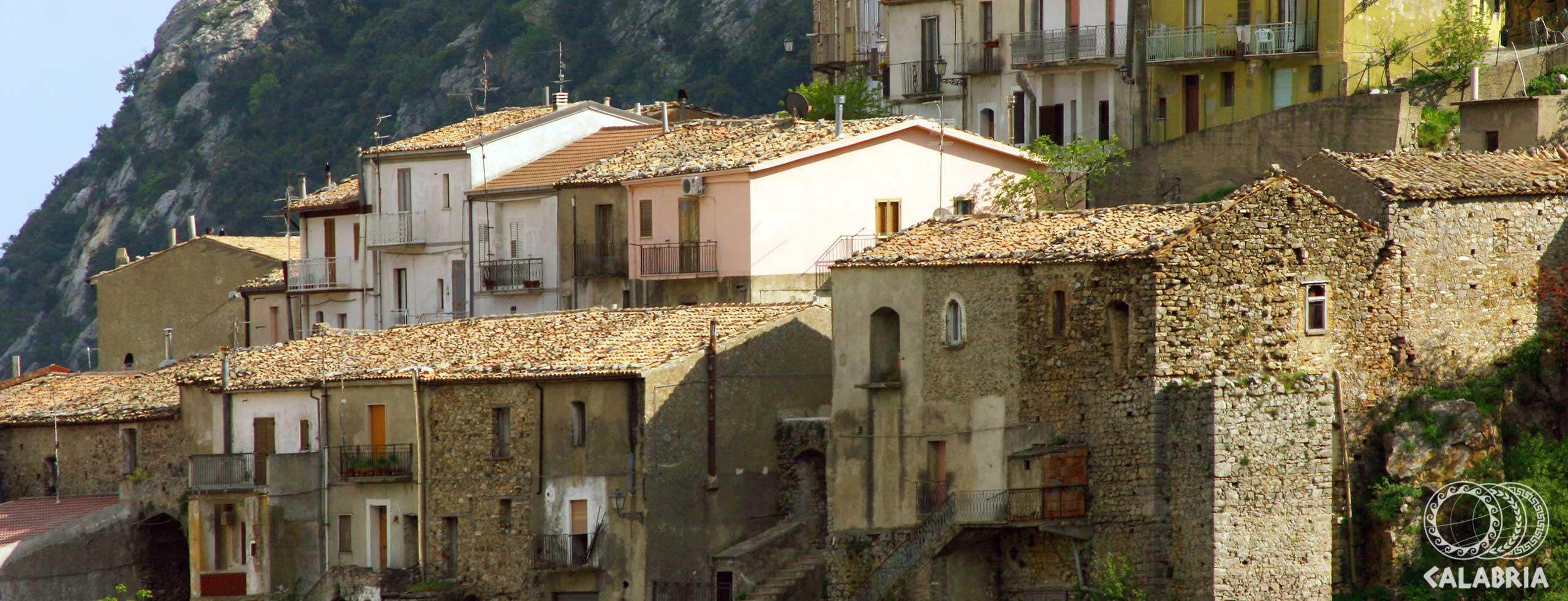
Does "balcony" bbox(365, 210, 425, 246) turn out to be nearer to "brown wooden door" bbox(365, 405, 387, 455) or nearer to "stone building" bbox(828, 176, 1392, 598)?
"brown wooden door" bbox(365, 405, 387, 455)

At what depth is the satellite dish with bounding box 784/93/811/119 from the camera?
62.8 m

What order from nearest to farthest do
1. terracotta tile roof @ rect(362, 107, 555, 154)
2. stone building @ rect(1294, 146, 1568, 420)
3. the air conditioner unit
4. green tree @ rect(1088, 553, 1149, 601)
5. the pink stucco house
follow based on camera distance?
green tree @ rect(1088, 553, 1149, 601), stone building @ rect(1294, 146, 1568, 420), the pink stucco house, the air conditioner unit, terracotta tile roof @ rect(362, 107, 555, 154)

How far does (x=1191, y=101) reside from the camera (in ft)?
199

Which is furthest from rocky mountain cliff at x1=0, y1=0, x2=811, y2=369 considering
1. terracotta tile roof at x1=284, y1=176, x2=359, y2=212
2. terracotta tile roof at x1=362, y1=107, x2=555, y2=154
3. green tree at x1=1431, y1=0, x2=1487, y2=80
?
green tree at x1=1431, y1=0, x2=1487, y2=80

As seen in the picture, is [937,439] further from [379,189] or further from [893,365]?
[379,189]

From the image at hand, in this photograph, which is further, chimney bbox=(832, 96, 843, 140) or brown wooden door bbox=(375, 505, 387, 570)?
chimney bbox=(832, 96, 843, 140)

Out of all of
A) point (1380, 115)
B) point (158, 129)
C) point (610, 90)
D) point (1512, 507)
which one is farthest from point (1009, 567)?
point (158, 129)

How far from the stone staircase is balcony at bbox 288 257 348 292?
23023mm

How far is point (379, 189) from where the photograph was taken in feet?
218

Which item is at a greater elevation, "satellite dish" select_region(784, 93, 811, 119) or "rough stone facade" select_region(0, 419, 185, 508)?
"satellite dish" select_region(784, 93, 811, 119)

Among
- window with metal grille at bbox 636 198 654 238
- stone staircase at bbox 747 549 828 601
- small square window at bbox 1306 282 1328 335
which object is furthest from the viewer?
window with metal grille at bbox 636 198 654 238

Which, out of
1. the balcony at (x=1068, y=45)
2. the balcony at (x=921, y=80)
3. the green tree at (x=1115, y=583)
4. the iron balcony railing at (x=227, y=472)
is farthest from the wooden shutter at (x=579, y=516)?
the balcony at (x=921, y=80)

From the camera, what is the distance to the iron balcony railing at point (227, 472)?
2206 inches

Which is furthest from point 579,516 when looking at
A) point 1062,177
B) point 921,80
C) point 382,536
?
point 921,80
